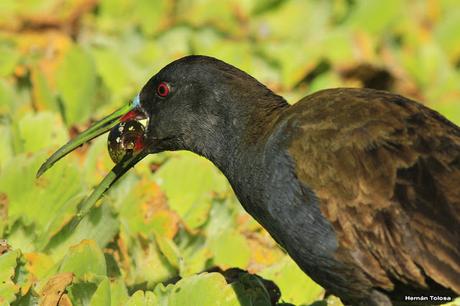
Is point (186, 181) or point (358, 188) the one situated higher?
point (186, 181)

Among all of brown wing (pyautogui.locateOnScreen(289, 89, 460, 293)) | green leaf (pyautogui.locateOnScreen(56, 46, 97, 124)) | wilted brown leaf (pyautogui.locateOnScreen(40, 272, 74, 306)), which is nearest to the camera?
brown wing (pyautogui.locateOnScreen(289, 89, 460, 293))

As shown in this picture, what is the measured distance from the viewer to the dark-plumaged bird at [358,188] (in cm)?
380

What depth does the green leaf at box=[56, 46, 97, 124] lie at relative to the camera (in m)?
6.38

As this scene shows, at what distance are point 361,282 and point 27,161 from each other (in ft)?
5.92

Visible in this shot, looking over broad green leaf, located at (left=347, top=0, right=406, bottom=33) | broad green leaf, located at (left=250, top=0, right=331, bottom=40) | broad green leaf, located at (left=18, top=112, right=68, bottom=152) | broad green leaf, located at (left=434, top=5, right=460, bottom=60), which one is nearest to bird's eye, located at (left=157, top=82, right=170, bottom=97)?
broad green leaf, located at (left=18, top=112, right=68, bottom=152)

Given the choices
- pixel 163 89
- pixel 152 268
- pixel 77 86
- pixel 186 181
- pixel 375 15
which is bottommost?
pixel 152 268

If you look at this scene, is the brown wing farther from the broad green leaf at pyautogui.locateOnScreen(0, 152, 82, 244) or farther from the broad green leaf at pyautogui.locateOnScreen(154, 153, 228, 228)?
the broad green leaf at pyautogui.locateOnScreen(154, 153, 228, 228)

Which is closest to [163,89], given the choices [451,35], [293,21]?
[293,21]

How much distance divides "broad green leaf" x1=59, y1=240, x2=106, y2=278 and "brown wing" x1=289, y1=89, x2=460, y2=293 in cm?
94

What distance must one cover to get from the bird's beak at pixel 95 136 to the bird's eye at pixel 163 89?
11 cm

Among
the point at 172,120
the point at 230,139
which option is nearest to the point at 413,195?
the point at 230,139

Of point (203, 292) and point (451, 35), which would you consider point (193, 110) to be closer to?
point (203, 292)

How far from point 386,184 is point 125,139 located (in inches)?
48.2

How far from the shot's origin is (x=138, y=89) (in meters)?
6.38
